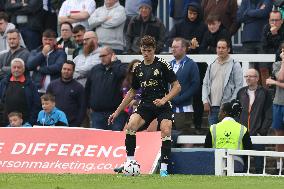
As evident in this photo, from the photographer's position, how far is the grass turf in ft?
40.7

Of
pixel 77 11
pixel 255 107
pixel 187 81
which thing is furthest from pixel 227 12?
pixel 77 11

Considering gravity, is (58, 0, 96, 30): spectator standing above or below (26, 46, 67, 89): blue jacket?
above

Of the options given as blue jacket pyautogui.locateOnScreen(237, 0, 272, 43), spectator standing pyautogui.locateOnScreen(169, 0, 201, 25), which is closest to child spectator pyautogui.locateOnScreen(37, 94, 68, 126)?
spectator standing pyautogui.locateOnScreen(169, 0, 201, 25)

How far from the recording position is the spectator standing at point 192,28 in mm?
19219

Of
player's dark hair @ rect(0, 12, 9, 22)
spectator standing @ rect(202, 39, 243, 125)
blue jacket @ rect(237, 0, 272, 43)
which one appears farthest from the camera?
player's dark hair @ rect(0, 12, 9, 22)

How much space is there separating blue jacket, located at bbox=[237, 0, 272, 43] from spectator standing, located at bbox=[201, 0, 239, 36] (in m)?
0.19

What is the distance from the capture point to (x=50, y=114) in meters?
18.7

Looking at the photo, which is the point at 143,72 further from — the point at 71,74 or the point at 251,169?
the point at 71,74

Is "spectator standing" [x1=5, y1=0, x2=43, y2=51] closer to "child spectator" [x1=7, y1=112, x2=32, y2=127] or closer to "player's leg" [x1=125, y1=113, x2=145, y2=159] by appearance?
"child spectator" [x1=7, y1=112, x2=32, y2=127]

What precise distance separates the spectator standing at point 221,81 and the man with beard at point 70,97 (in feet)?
8.56

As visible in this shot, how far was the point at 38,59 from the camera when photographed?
65.1 ft

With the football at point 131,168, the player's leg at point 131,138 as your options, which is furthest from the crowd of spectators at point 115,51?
the football at point 131,168

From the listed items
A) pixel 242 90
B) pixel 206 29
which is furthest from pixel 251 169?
pixel 206 29

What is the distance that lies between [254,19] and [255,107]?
224 cm
